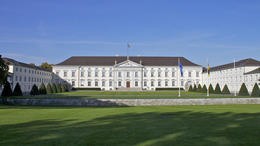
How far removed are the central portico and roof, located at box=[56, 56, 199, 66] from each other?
3097 millimetres

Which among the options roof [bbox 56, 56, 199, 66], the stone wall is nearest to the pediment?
roof [bbox 56, 56, 199, 66]

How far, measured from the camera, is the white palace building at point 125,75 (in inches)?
2552

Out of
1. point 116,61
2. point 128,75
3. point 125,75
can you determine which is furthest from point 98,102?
point 116,61

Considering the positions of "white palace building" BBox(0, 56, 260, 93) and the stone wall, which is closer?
the stone wall

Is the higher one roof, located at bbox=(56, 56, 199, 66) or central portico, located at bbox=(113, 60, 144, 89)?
roof, located at bbox=(56, 56, 199, 66)

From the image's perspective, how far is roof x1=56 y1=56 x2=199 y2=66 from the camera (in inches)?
2616

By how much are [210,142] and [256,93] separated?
91.9 ft

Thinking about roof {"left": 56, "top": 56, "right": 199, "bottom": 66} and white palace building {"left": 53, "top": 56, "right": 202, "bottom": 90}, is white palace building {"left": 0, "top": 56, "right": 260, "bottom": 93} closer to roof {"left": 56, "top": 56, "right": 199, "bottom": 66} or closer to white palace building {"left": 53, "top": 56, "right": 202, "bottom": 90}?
white palace building {"left": 53, "top": 56, "right": 202, "bottom": 90}

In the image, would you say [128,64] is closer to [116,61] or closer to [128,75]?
[128,75]

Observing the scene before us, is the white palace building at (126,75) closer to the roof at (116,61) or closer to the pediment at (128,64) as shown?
the pediment at (128,64)

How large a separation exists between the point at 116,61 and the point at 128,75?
6270mm

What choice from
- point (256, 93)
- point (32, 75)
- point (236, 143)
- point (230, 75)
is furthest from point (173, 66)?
point (236, 143)

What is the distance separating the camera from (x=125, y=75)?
64.8m

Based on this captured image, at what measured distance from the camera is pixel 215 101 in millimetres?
26953
